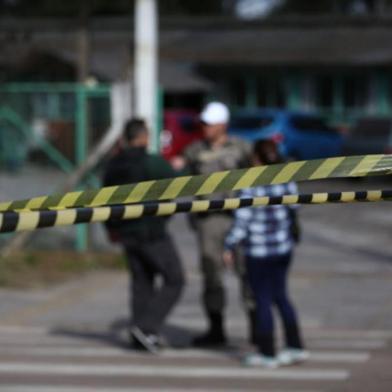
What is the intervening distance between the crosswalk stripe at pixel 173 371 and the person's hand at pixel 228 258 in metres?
0.68

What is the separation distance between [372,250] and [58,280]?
4545 millimetres

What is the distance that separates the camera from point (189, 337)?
989cm

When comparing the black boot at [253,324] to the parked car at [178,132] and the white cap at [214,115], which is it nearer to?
the white cap at [214,115]

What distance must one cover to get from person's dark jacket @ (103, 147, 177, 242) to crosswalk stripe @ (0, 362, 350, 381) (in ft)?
3.16

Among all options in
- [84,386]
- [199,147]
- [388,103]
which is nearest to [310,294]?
[199,147]

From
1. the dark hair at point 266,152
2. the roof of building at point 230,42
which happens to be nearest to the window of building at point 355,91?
the roof of building at point 230,42

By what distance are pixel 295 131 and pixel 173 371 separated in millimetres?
23348

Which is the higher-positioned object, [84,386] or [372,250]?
[84,386]

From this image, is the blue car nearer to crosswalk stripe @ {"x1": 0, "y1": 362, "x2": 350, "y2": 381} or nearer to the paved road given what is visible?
the paved road

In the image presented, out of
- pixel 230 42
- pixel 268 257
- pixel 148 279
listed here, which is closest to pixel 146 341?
pixel 148 279

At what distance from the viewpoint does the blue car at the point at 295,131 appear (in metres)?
30.9

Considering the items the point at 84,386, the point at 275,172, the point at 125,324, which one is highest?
the point at 275,172

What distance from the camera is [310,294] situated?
472 inches

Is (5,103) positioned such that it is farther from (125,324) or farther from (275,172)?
(275,172)
